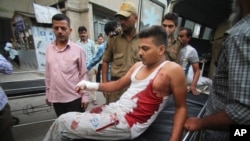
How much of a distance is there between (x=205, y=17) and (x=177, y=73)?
401cm

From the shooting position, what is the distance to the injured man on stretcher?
129 cm

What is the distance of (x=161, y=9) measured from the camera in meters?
3.36

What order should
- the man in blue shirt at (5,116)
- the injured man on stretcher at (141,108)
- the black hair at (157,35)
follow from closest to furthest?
the injured man on stretcher at (141,108) < the black hair at (157,35) < the man in blue shirt at (5,116)

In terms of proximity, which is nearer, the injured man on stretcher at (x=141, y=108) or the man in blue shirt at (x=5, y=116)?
the injured man on stretcher at (x=141, y=108)

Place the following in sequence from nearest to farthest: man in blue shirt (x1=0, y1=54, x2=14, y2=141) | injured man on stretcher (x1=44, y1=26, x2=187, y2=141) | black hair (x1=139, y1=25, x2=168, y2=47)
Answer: injured man on stretcher (x1=44, y1=26, x2=187, y2=141) → black hair (x1=139, y1=25, x2=168, y2=47) → man in blue shirt (x1=0, y1=54, x2=14, y2=141)

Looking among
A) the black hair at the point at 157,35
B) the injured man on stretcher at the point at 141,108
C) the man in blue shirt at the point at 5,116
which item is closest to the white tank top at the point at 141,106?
the injured man on stretcher at the point at 141,108

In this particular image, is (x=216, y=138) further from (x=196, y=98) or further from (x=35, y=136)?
(x=35, y=136)

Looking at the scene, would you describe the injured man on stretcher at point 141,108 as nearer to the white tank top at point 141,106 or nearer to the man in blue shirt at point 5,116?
the white tank top at point 141,106

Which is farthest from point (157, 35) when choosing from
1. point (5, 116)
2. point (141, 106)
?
point (5, 116)

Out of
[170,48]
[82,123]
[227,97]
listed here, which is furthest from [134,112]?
[170,48]

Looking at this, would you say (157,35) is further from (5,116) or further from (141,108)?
(5,116)

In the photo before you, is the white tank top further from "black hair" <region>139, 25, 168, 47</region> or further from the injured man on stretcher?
"black hair" <region>139, 25, 168, 47</region>

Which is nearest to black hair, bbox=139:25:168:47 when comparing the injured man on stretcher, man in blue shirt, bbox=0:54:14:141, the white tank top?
the injured man on stretcher

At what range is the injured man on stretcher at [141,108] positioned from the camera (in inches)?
50.7
